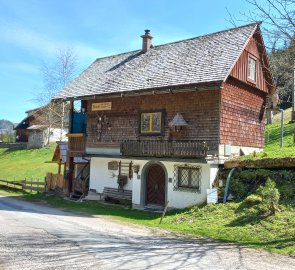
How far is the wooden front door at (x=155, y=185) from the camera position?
2134 centimetres

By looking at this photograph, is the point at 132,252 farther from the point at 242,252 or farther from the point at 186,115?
the point at 186,115

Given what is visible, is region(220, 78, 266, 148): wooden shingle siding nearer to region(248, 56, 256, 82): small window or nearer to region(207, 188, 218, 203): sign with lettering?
region(248, 56, 256, 82): small window

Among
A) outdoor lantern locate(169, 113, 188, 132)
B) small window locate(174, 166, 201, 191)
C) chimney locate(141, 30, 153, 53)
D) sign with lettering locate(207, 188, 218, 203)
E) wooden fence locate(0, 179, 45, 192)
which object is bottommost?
wooden fence locate(0, 179, 45, 192)

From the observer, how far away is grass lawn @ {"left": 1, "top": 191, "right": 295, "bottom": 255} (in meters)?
12.4

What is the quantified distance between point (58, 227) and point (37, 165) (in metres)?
29.9

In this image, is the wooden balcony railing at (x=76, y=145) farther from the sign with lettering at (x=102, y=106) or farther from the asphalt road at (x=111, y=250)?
the asphalt road at (x=111, y=250)

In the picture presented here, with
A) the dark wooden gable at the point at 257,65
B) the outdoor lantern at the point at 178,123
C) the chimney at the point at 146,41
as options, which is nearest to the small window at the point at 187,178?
the outdoor lantern at the point at 178,123

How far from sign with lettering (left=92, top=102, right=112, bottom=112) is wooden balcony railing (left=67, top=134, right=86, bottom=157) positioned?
7.27ft

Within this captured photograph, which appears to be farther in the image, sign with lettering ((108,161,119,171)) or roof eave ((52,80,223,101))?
sign with lettering ((108,161,119,171))

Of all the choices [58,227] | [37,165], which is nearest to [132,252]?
[58,227]

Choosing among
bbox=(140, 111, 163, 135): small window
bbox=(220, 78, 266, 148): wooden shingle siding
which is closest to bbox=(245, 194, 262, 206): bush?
bbox=(220, 78, 266, 148): wooden shingle siding

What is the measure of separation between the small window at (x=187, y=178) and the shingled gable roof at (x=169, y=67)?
14.8 ft

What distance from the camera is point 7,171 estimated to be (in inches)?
1670

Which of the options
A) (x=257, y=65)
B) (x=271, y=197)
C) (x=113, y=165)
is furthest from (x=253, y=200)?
(x=257, y=65)
